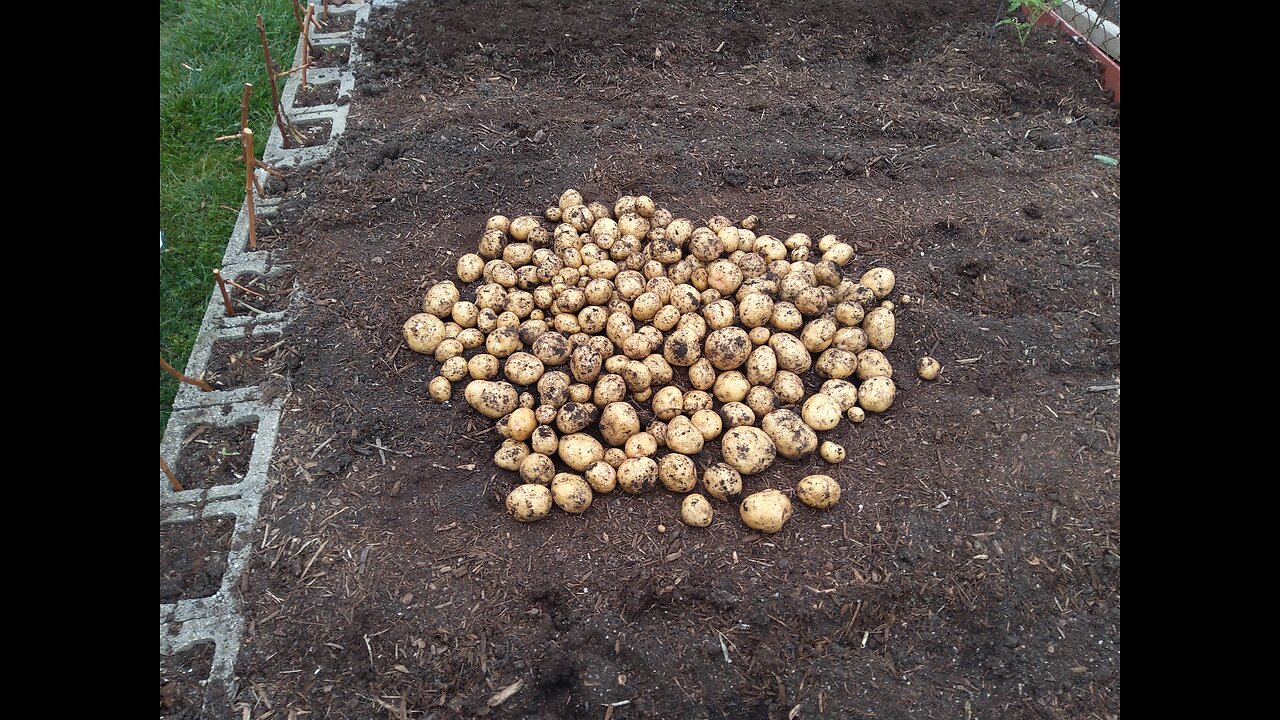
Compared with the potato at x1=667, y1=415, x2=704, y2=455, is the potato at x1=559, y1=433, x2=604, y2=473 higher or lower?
lower

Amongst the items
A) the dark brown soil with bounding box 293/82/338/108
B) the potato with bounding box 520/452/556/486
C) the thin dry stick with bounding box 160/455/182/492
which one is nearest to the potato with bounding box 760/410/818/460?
the potato with bounding box 520/452/556/486

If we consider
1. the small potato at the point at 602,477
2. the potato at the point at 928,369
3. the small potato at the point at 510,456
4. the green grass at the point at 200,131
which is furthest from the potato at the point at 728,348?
the green grass at the point at 200,131

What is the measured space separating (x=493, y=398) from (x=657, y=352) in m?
0.85

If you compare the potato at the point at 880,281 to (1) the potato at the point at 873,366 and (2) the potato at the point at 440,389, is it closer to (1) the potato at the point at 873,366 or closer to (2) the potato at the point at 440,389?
(1) the potato at the point at 873,366

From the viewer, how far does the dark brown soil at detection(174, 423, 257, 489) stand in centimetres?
337

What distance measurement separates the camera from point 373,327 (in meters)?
3.84

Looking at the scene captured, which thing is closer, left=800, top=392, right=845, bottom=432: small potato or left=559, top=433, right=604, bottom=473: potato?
left=559, top=433, right=604, bottom=473: potato

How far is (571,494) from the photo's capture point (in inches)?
122

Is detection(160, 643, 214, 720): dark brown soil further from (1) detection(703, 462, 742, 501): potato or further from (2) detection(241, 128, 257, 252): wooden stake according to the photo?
(2) detection(241, 128, 257, 252): wooden stake

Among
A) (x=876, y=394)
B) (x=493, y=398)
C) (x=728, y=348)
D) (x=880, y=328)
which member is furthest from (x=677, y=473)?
(x=880, y=328)

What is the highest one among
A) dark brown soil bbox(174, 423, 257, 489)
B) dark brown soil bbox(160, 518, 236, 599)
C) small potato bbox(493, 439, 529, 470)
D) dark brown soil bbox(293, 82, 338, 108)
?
dark brown soil bbox(293, 82, 338, 108)

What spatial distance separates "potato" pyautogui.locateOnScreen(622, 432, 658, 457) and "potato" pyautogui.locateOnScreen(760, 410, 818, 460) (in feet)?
1.73

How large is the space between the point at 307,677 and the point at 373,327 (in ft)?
5.83

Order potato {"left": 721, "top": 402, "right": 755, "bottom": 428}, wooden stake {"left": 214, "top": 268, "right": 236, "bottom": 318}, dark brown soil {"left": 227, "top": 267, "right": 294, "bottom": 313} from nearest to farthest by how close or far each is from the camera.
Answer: potato {"left": 721, "top": 402, "right": 755, "bottom": 428}, wooden stake {"left": 214, "top": 268, "right": 236, "bottom": 318}, dark brown soil {"left": 227, "top": 267, "right": 294, "bottom": 313}
